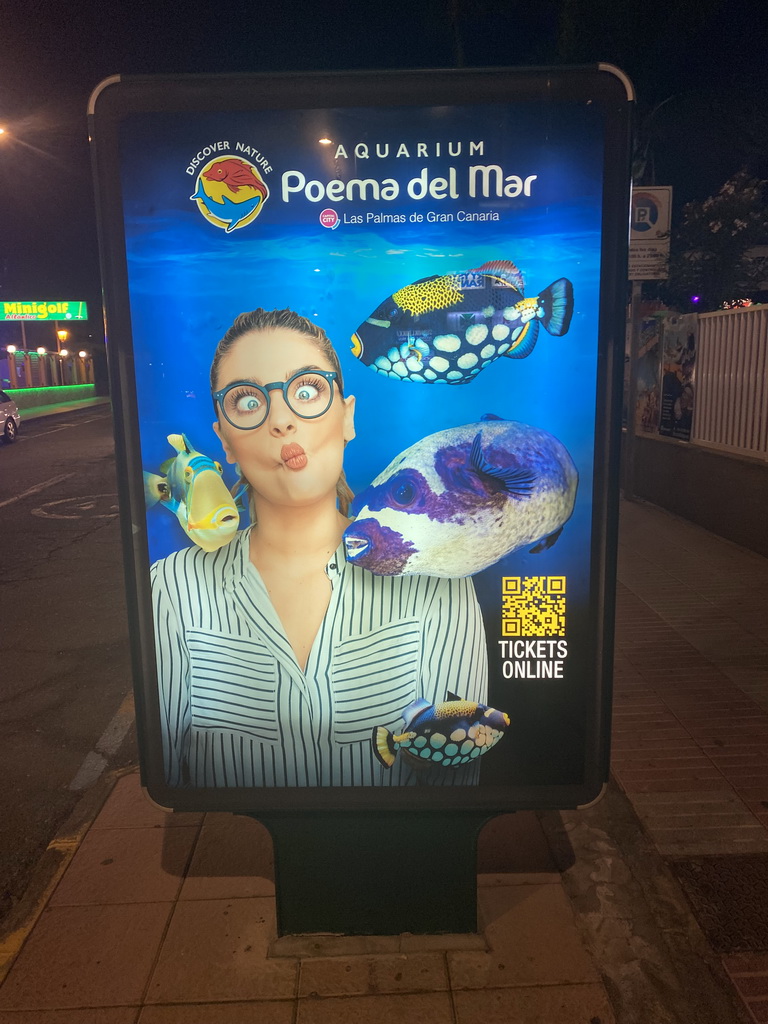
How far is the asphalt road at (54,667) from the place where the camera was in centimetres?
420

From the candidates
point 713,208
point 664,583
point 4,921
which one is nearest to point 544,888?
point 4,921

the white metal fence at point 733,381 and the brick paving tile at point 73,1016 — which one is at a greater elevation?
the white metal fence at point 733,381

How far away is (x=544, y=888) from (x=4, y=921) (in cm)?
221

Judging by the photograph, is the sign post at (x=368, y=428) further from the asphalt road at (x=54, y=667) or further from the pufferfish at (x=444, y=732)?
the asphalt road at (x=54, y=667)

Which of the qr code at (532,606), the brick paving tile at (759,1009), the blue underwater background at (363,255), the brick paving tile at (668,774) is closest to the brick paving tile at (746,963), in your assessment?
the brick paving tile at (759,1009)

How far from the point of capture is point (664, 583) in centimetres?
767

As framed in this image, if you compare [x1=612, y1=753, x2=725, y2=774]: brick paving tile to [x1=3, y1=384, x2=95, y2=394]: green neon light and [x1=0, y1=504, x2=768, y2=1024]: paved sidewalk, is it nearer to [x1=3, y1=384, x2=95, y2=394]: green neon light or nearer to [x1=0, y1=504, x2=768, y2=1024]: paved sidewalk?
[x1=0, y1=504, x2=768, y2=1024]: paved sidewalk

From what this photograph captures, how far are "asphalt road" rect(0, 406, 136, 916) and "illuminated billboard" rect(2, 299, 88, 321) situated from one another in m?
57.8

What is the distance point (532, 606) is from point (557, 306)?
2.98 feet

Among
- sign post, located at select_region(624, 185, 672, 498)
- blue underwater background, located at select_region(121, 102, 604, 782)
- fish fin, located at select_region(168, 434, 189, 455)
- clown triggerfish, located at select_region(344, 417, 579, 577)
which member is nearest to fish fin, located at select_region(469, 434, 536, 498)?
Answer: clown triggerfish, located at select_region(344, 417, 579, 577)

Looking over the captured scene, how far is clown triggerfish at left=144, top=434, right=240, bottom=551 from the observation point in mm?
2320

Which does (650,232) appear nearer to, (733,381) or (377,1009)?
(733,381)

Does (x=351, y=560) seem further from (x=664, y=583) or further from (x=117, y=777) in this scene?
(x=664, y=583)

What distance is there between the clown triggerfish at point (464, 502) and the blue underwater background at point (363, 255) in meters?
0.05
